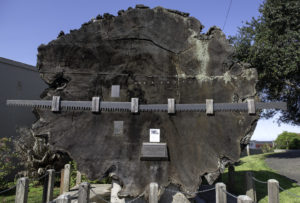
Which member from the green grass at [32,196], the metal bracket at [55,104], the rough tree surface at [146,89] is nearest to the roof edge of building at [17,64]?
the green grass at [32,196]

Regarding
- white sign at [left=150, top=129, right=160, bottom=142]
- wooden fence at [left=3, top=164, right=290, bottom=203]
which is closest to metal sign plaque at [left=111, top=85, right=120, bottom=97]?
white sign at [left=150, top=129, right=160, bottom=142]

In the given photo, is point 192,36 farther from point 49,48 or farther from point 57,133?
point 57,133

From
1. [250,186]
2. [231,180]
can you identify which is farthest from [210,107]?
[231,180]

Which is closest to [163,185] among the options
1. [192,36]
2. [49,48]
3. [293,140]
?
[192,36]

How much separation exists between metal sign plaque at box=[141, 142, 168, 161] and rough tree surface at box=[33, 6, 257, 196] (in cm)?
9

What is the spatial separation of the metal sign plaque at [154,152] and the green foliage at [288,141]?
19559 mm

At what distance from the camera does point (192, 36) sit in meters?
3.55

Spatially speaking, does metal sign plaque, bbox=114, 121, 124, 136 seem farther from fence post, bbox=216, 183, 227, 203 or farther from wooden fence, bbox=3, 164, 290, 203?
fence post, bbox=216, 183, 227, 203

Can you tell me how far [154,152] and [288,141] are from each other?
20.2 m

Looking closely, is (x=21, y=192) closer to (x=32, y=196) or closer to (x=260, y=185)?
(x=32, y=196)

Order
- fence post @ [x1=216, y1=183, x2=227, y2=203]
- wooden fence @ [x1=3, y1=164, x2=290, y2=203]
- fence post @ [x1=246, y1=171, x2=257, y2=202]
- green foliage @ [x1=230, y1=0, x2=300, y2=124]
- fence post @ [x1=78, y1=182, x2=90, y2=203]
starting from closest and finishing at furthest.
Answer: wooden fence @ [x1=3, y1=164, x2=290, y2=203], fence post @ [x1=78, y1=182, x2=90, y2=203], fence post @ [x1=216, y1=183, x2=227, y2=203], fence post @ [x1=246, y1=171, x2=257, y2=202], green foliage @ [x1=230, y1=0, x2=300, y2=124]

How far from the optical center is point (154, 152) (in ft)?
10.5

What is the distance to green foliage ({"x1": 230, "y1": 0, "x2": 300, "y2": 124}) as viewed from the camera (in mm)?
10188

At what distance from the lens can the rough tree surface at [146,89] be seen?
127 inches
